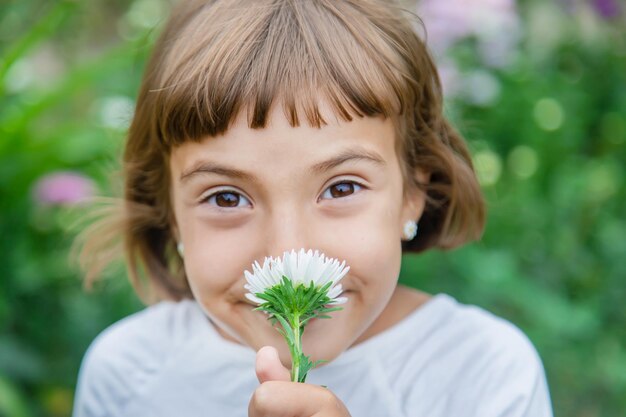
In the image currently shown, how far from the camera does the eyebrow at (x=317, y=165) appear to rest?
138cm

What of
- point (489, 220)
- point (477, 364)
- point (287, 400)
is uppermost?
point (287, 400)

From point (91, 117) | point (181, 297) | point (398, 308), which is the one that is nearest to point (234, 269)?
point (398, 308)

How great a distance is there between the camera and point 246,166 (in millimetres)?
1371

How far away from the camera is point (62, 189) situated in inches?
104

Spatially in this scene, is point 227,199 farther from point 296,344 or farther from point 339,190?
point 296,344

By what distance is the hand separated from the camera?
1.11 m

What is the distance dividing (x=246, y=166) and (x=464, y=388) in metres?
0.57

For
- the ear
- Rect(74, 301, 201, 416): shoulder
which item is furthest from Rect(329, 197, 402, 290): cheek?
Rect(74, 301, 201, 416): shoulder

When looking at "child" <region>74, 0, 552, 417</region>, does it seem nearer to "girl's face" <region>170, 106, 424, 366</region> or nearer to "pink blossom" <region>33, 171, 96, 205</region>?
"girl's face" <region>170, 106, 424, 366</region>

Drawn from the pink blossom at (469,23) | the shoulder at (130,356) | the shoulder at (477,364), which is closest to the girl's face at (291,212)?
the shoulder at (477,364)

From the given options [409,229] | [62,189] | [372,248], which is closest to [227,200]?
[372,248]

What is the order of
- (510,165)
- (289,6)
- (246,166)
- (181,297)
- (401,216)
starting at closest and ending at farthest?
1. (246,166)
2. (289,6)
3. (401,216)
4. (181,297)
5. (510,165)

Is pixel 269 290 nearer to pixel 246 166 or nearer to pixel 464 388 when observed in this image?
pixel 246 166

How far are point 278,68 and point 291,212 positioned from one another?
0.22 metres
